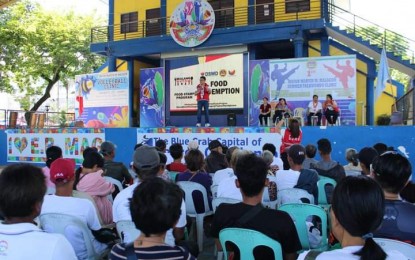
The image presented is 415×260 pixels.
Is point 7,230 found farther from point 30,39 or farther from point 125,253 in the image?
point 30,39

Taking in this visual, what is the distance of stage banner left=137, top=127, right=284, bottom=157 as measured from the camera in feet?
32.9

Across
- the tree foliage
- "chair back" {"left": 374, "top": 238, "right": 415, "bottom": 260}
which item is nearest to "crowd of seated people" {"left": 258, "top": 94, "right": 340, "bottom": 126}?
"chair back" {"left": 374, "top": 238, "right": 415, "bottom": 260}

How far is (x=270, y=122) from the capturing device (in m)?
13.9

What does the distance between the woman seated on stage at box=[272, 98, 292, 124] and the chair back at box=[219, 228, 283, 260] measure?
1108cm

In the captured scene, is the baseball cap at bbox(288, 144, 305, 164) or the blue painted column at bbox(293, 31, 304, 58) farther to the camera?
the blue painted column at bbox(293, 31, 304, 58)

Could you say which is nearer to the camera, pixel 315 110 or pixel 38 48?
pixel 315 110

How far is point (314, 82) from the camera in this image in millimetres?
13836

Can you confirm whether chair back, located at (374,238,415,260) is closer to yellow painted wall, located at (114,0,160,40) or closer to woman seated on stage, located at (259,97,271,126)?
woman seated on stage, located at (259,97,271,126)

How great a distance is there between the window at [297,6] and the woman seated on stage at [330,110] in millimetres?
5407

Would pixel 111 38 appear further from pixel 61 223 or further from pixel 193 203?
pixel 61 223

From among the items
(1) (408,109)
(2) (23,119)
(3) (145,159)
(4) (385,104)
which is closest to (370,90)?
(4) (385,104)

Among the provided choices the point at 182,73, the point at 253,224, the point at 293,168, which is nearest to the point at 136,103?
the point at 182,73

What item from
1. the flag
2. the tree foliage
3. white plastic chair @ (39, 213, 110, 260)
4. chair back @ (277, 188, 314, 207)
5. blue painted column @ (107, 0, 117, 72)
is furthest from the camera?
the tree foliage

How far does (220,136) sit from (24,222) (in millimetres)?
8677
